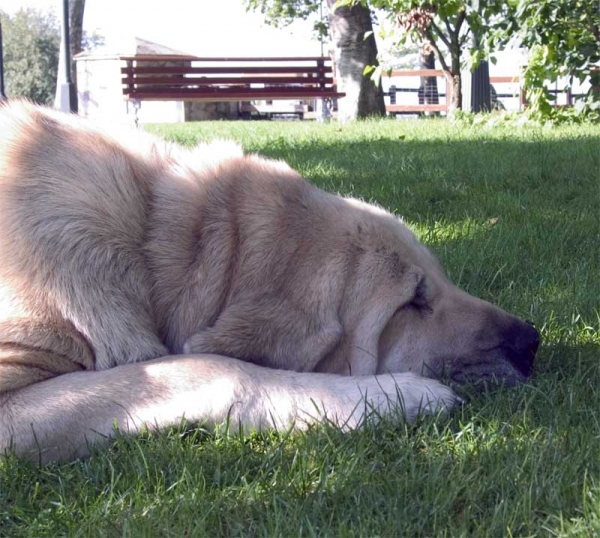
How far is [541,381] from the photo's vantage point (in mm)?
3082

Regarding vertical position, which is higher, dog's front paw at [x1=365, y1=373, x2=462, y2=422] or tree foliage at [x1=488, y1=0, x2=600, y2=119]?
tree foliage at [x1=488, y1=0, x2=600, y2=119]

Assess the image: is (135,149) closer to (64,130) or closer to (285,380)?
(64,130)

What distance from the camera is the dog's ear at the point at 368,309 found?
3.04 meters

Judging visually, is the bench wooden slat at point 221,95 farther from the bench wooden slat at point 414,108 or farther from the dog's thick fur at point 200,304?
the dog's thick fur at point 200,304

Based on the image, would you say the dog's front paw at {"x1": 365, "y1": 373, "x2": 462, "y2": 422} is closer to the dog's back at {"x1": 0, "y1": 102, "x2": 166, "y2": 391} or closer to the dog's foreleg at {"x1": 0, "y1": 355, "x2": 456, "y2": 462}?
the dog's foreleg at {"x1": 0, "y1": 355, "x2": 456, "y2": 462}

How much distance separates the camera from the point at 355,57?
17.2 metres

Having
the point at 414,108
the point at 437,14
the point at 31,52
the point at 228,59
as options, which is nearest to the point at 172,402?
the point at 437,14

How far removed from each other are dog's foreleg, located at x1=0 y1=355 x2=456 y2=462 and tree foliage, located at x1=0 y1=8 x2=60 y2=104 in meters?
50.7

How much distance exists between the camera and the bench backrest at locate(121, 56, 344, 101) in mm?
22703

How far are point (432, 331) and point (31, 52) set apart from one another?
182ft

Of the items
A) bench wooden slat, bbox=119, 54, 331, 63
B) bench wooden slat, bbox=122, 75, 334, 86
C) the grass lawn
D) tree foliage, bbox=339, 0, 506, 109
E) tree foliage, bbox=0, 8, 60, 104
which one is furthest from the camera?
tree foliage, bbox=0, 8, 60, 104

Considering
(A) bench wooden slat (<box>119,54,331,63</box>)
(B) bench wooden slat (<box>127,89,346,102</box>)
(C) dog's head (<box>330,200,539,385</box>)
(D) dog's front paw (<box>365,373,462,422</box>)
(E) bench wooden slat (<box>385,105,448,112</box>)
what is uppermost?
(A) bench wooden slat (<box>119,54,331,63</box>)

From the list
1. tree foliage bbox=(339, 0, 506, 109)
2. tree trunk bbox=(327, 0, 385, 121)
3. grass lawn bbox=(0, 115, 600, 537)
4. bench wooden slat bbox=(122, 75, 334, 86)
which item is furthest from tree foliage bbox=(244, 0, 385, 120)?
grass lawn bbox=(0, 115, 600, 537)

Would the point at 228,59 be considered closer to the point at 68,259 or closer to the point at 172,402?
the point at 68,259
